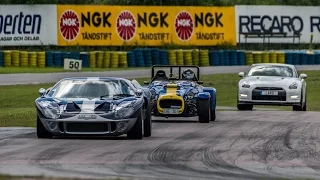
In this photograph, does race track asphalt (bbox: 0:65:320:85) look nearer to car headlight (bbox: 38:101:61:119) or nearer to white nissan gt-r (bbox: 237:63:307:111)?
white nissan gt-r (bbox: 237:63:307:111)

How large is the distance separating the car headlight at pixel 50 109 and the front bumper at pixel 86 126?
7 centimetres

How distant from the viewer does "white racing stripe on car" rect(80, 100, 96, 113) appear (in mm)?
17031

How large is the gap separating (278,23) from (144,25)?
855 centimetres

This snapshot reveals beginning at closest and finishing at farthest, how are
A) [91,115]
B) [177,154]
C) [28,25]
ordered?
[177,154], [91,115], [28,25]

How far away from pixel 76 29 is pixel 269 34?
12117 millimetres

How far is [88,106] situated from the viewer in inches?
673

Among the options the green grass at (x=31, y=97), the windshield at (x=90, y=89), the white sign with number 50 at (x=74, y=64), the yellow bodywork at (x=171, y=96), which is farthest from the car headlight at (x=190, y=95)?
the white sign with number 50 at (x=74, y=64)

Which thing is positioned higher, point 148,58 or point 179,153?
point 148,58

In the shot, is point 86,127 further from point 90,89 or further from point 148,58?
point 148,58

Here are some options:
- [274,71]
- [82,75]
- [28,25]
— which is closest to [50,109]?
[274,71]

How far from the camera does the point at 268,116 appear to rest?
25.6 meters

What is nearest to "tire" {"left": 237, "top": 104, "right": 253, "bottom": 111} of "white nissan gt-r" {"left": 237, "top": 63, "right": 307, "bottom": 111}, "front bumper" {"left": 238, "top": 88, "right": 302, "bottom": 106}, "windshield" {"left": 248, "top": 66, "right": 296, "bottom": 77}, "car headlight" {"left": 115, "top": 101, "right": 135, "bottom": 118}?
"white nissan gt-r" {"left": 237, "top": 63, "right": 307, "bottom": 111}

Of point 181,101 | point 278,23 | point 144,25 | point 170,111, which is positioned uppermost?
point 278,23

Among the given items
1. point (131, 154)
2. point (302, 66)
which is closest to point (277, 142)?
point (131, 154)
